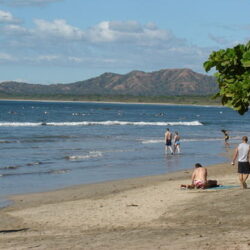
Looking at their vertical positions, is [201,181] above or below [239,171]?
below

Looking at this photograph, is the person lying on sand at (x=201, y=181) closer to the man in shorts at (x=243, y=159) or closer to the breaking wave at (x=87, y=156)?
the man in shorts at (x=243, y=159)

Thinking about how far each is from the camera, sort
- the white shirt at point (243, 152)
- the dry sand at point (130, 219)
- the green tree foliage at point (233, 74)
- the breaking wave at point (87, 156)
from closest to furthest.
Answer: the green tree foliage at point (233, 74) → the dry sand at point (130, 219) → the white shirt at point (243, 152) → the breaking wave at point (87, 156)

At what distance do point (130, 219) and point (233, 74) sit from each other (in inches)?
219

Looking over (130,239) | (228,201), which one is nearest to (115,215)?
(228,201)

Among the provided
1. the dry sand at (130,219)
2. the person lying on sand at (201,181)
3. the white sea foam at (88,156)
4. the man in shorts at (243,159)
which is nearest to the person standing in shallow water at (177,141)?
the white sea foam at (88,156)

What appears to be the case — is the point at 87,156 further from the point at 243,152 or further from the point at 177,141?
the point at 243,152

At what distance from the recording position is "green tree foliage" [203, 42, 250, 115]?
352 inches

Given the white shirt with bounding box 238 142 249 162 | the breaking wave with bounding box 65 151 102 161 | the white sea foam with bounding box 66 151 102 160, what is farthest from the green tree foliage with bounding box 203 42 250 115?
the white sea foam with bounding box 66 151 102 160

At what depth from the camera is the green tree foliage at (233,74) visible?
8931 mm

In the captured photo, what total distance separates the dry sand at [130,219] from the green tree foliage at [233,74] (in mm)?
2377

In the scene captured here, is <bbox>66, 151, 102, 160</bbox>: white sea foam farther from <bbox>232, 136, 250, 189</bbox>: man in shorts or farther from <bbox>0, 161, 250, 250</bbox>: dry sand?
<bbox>232, 136, 250, 189</bbox>: man in shorts

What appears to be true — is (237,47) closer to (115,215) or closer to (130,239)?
(130,239)

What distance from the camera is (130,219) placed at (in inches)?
549

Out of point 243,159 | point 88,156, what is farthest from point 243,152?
point 88,156
